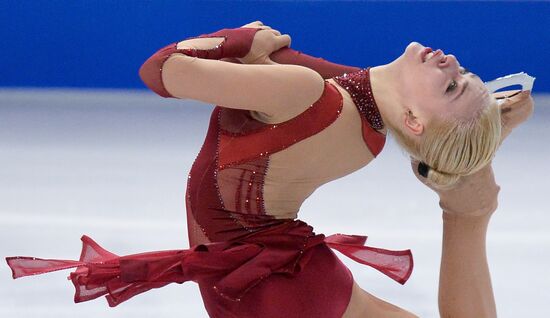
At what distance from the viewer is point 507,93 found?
2119 mm

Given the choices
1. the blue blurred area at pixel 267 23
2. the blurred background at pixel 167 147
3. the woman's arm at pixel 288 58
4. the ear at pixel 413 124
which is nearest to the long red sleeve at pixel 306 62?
the woman's arm at pixel 288 58

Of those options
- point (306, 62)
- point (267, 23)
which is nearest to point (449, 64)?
point (306, 62)

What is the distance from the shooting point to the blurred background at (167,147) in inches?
108

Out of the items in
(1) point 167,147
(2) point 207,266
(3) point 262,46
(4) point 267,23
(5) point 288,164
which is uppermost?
(4) point 267,23

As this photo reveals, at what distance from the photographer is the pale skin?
174cm

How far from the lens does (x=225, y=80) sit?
1735 mm

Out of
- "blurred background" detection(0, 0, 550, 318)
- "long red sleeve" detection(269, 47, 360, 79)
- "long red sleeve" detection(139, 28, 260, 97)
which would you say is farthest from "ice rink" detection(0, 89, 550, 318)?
"long red sleeve" detection(139, 28, 260, 97)

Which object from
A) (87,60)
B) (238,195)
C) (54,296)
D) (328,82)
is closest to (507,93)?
(328,82)

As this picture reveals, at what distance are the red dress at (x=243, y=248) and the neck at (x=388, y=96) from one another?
14 millimetres

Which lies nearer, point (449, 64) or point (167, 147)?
point (449, 64)

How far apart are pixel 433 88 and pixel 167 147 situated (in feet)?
6.52

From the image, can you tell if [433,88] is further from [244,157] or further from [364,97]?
[244,157]

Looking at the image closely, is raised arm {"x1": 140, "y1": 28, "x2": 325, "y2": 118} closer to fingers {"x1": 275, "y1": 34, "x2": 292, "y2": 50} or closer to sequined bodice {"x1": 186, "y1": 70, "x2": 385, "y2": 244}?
sequined bodice {"x1": 186, "y1": 70, "x2": 385, "y2": 244}

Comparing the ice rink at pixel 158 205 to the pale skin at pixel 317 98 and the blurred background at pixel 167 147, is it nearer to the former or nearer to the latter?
the blurred background at pixel 167 147
